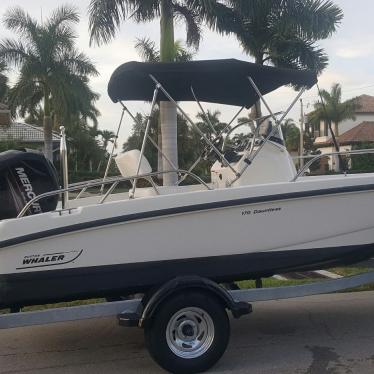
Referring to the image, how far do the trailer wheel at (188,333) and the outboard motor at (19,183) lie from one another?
1.44 meters

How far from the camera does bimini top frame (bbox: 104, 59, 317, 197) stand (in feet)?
17.5

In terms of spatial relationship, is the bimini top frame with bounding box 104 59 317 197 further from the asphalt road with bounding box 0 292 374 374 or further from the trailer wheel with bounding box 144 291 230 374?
the asphalt road with bounding box 0 292 374 374

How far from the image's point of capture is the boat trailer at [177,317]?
Result: 459cm

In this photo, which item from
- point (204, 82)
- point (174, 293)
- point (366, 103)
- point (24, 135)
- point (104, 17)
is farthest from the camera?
point (366, 103)

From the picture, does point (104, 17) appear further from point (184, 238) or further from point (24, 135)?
point (24, 135)

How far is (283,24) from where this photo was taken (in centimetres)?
1661

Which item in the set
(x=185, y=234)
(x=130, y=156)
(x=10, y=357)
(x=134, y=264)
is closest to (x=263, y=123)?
(x=130, y=156)

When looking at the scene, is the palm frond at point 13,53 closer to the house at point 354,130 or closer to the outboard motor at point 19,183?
the outboard motor at point 19,183

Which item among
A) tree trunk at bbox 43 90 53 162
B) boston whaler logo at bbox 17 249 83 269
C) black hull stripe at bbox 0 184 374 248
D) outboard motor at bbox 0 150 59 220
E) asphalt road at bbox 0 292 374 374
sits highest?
tree trunk at bbox 43 90 53 162

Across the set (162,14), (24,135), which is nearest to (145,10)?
(162,14)

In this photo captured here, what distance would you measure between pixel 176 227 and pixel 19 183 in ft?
4.77

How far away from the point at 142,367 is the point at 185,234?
3.91ft

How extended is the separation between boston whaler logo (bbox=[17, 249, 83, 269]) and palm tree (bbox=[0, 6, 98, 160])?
22692 mm

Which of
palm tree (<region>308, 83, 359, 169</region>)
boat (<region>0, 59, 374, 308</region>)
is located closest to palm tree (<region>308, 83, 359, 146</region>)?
palm tree (<region>308, 83, 359, 169</region>)
